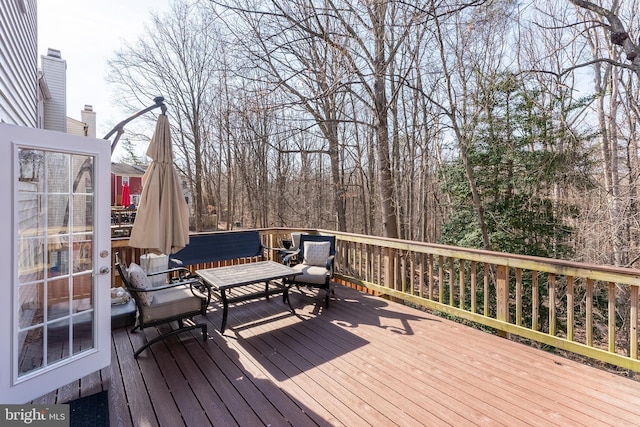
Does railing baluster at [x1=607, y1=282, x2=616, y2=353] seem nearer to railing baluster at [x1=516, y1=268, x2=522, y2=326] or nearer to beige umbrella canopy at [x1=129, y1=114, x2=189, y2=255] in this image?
railing baluster at [x1=516, y1=268, x2=522, y2=326]

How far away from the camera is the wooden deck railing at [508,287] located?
2.66 metres

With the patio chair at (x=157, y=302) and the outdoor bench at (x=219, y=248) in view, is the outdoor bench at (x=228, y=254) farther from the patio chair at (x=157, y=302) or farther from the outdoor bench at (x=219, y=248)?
the patio chair at (x=157, y=302)

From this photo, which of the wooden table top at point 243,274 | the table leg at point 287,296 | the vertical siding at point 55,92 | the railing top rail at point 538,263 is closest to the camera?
the railing top rail at point 538,263

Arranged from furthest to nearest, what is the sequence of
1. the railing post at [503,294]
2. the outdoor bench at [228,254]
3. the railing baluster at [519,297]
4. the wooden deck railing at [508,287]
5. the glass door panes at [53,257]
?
1. the outdoor bench at [228,254]
2. the railing post at [503,294]
3. the railing baluster at [519,297]
4. the wooden deck railing at [508,287]
5. the glass door panes at [53,257]

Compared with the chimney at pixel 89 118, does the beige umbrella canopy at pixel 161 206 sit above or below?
below

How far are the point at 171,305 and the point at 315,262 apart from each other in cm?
217

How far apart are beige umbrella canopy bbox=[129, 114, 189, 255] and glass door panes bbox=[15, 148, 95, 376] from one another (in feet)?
2.35

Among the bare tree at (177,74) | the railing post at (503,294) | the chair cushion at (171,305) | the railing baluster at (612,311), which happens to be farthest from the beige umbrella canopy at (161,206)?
the bare tree at (177,74)

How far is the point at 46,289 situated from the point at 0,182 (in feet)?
2.89

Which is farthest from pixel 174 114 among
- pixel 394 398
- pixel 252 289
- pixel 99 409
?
pixel 394 398

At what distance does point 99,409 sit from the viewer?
2.18 meters

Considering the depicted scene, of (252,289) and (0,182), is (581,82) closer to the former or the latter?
(252,289)

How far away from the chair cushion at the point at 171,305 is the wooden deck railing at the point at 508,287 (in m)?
1.77

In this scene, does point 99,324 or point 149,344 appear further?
point 149,344
